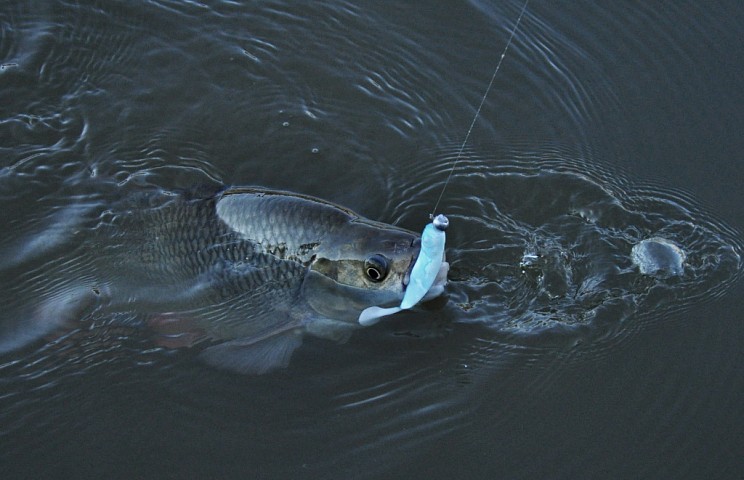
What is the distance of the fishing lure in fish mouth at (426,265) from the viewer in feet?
13.1

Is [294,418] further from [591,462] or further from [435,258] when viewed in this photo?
[591,462]

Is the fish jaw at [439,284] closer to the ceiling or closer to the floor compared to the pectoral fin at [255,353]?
closer to the ceiling

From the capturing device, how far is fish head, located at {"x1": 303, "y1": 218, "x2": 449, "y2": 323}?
14.3ft

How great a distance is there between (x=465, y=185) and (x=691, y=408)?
2.02m

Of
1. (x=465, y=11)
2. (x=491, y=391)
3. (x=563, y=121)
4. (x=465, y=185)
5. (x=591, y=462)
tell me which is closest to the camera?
(x=591, y=462)

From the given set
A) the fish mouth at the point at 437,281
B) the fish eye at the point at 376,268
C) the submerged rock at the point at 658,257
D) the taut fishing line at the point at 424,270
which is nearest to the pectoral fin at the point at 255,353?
the taut fishing line at the point at 424,270

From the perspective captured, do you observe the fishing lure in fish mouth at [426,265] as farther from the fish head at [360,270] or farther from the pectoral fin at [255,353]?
the pectoral fin at [255,353]

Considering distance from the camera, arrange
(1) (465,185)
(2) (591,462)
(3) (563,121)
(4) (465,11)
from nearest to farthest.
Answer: (2) (591,462) < (1) (465,185) < (3) (563,121) < (4) (465,11)

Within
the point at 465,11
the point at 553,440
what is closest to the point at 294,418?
the point at 553,440

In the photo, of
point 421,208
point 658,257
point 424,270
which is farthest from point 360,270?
point 658,257

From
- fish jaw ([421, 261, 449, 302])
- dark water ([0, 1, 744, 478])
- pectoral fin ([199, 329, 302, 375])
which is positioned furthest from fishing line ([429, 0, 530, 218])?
pectoral fin ([199, 329, 302, 375])

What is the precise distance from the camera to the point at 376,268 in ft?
14.3

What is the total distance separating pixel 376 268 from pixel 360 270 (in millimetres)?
123

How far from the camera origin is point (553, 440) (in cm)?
416
